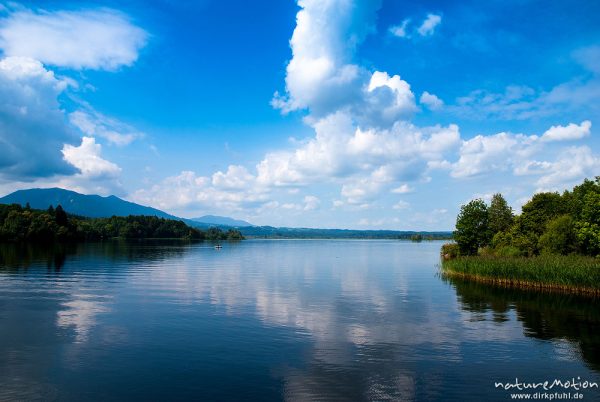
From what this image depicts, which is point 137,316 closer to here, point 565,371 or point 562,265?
point 565,371

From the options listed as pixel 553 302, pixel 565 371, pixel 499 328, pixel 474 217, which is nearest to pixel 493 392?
pixel 565 371

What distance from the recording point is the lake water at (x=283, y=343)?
2180cm

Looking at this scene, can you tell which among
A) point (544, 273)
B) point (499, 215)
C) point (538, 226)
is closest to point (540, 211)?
point (538, 226)

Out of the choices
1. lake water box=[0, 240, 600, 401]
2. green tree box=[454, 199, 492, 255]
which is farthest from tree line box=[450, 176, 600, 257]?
lake water box=[0, 240, 600, 401]

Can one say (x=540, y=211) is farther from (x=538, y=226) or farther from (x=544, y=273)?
(x=544, y=273)

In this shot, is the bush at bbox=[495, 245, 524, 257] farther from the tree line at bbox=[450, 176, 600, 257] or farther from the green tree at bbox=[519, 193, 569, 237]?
the green tree at bbox=[519, 193, 569, 237]

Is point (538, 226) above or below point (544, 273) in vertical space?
above

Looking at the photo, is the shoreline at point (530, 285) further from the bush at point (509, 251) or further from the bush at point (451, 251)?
the bush at point (451, 251)

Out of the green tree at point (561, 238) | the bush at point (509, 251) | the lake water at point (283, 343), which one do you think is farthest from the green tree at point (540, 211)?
the lake water at point (283, 343)

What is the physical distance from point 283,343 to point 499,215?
10067 centimetres

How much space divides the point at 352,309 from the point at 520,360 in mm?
18799

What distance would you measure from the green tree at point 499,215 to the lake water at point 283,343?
196 feet

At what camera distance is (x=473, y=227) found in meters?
102

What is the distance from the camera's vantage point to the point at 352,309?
43812 millimetres
